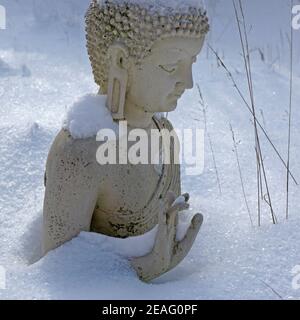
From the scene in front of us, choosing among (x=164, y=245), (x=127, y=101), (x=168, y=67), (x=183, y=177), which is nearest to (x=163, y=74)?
(x=168, y=67)

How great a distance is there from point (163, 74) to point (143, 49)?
8 cm

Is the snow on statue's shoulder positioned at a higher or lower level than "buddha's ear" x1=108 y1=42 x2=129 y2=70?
lower

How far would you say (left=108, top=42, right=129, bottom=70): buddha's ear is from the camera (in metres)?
1.67

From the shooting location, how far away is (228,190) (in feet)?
7.68

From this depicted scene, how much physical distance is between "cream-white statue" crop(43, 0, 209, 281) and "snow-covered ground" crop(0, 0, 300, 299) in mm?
68

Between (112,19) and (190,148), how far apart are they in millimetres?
1105

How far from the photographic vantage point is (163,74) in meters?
1.69

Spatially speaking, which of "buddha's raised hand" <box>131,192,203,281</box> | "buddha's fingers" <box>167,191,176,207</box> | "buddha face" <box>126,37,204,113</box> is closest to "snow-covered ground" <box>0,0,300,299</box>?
"buddha's raised hand" <box>131,192,203,281</box>

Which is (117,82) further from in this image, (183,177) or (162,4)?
A: (183,177)

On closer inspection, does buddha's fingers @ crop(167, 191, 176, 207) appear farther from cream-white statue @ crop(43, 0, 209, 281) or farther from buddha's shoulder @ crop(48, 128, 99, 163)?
buddha's shoulder @ crop(48, 128, 99, 163)

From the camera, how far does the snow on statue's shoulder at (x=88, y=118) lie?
5.57ft

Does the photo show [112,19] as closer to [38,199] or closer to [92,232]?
[92,232]
